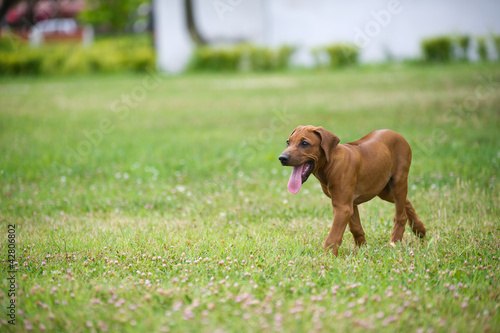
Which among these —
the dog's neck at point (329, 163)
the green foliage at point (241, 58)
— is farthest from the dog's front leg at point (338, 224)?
the green foliage at point (241, 58)

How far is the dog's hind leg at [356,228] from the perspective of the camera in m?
4.50

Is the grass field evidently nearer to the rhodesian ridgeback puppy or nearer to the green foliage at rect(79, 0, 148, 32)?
the rhodesian ridgeback puppy

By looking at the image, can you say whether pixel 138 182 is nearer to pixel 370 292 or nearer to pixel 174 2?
pixel 370 292

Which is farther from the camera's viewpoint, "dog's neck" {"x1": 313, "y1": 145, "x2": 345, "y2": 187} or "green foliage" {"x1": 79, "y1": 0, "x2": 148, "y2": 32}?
"green foliage" {"x1": 79, "y1": 0, "x2": 148, "y2": 32}

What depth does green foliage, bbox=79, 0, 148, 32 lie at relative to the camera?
3953 cm

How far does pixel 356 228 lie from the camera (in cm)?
453

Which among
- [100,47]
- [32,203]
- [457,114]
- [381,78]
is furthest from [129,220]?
[100,47]

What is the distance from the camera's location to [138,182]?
7133mm

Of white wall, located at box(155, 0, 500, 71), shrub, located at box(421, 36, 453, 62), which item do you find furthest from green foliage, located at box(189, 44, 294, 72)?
shrub, located at box(421, 36, 453, 62)

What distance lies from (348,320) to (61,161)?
6392mm

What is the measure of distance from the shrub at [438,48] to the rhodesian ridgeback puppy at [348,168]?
1927 cm

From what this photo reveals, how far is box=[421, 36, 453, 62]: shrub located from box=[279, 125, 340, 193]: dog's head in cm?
1986

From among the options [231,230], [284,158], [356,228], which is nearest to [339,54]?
[231,230]

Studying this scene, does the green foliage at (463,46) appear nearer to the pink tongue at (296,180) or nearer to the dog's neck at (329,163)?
the dog's neck at (329,163)
